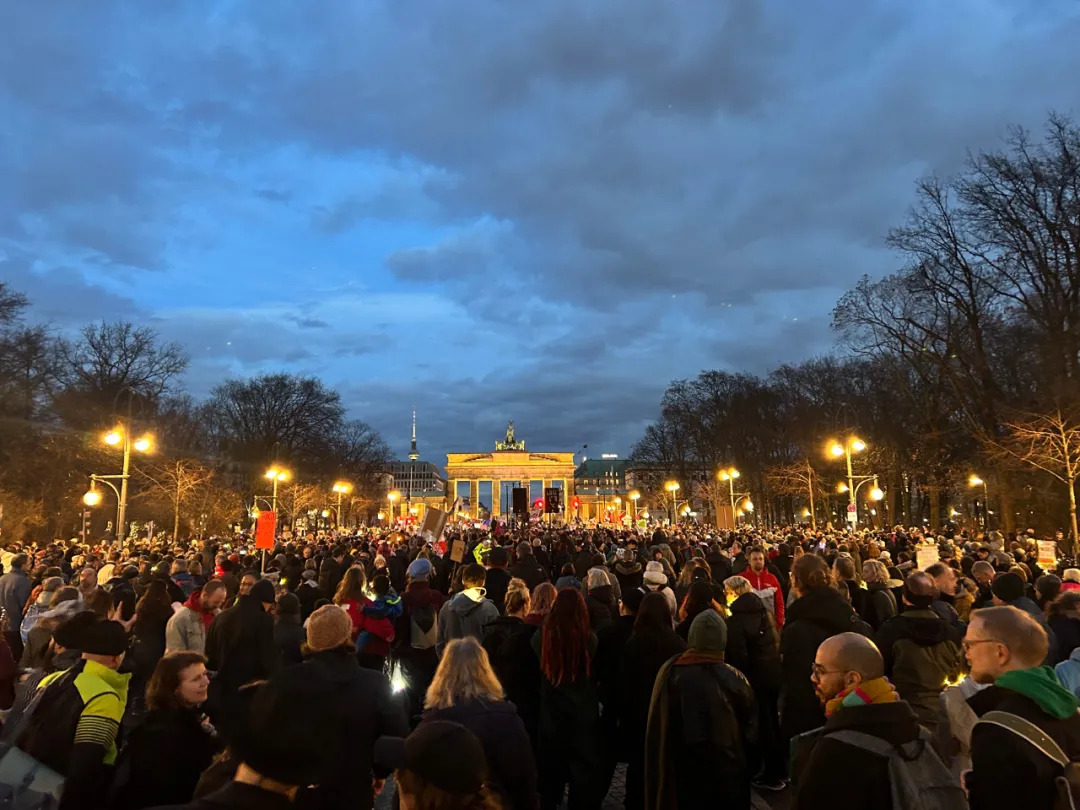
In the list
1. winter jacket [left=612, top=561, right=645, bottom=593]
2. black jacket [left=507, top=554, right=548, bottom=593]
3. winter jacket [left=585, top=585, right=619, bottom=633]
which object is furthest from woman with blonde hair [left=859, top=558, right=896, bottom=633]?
black jacket [left=507, top=554, right=548, bottom=593]

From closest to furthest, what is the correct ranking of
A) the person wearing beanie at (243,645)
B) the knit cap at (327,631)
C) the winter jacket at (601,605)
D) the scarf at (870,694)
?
the scarf at (870,694), the knit cap at (327,631), the person wearing beanie at (243,645), the winter jacket at (601,605)

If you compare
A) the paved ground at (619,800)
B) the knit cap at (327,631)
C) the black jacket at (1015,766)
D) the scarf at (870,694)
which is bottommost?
the paved ground at (619,800)

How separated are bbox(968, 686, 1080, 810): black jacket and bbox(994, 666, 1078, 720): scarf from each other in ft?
0.12

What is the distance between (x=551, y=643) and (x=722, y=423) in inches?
2058

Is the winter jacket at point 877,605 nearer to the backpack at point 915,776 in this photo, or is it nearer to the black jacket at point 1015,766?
the black jacket at point 1015,766

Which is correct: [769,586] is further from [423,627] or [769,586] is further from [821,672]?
[821,672]

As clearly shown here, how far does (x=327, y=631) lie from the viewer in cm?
450

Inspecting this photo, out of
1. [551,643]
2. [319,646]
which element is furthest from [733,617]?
[319,646]

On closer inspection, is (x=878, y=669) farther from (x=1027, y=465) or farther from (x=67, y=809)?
(x=1027, y=465)

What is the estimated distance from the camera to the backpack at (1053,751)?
2.65 meters

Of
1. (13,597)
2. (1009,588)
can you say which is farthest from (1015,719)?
(13,597)

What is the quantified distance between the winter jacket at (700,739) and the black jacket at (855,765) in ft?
5.36

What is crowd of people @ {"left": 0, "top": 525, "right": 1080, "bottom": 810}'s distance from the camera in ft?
9.02


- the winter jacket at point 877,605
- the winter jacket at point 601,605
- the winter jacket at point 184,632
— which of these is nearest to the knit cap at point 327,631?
the winter jacket at point 184,632
